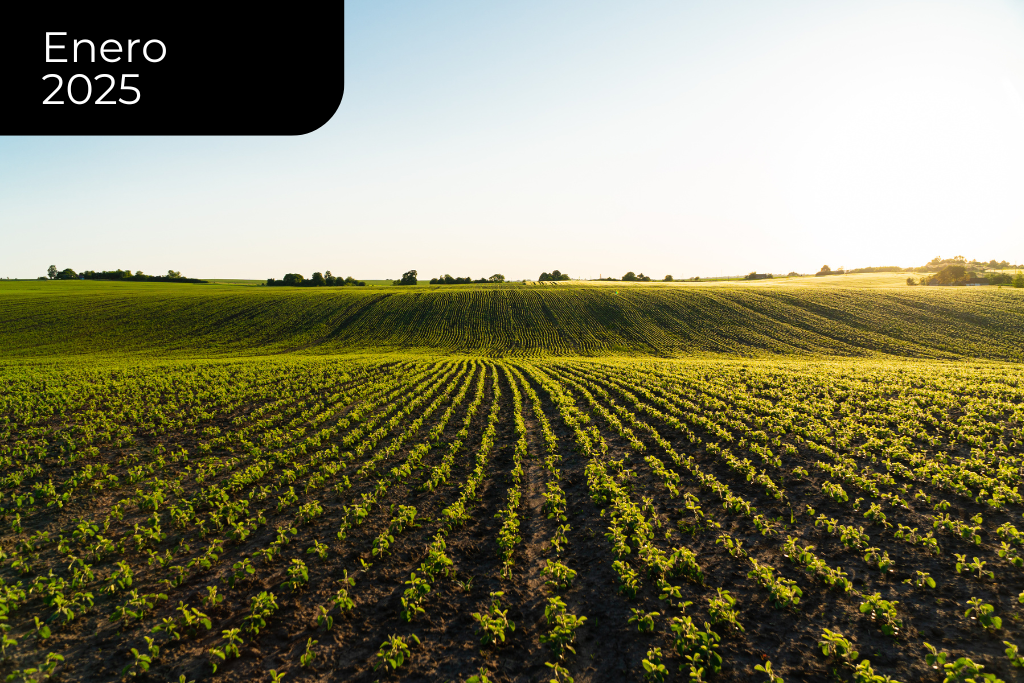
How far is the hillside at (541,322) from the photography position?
4997cm

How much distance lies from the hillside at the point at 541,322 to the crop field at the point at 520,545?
34330 millimetres

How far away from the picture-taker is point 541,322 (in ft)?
211

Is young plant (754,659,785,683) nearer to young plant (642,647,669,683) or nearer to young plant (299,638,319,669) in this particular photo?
young plant (642,647,669,683)

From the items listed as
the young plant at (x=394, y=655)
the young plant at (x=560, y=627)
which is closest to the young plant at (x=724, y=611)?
the young plant at (x=560, y=627)

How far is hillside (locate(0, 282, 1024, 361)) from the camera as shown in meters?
50.0

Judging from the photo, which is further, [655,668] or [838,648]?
[838,648]

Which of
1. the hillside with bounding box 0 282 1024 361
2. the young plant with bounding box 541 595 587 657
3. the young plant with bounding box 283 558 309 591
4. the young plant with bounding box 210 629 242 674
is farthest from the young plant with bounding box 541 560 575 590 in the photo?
the hillside with bounding box 0 282 1024 361

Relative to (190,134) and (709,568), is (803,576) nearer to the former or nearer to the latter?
(709,568)

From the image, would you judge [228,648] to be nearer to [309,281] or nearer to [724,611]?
[724,611]

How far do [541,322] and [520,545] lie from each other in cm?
5512

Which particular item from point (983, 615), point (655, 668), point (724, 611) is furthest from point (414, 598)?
point (983, 615)

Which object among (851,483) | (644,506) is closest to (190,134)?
(644,506)

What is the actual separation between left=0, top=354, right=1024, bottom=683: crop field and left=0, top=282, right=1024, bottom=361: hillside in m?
34.3

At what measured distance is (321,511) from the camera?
10.7 m
